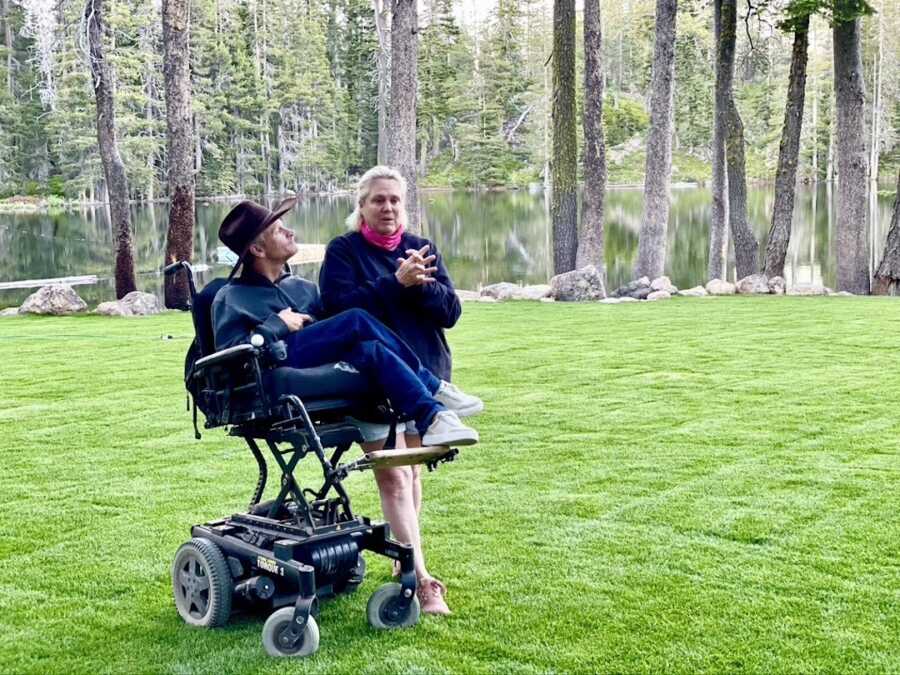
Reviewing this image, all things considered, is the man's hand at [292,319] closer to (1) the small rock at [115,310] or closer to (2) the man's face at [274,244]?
(2) the man's face at [274,244]

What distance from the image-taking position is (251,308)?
10.6 feet

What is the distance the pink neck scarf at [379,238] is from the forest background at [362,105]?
43.2 meters

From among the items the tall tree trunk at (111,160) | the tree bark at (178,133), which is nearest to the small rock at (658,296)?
the tree bark at (178,133)

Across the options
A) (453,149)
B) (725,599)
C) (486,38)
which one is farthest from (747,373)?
(486,38)

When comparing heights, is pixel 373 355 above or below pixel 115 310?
above

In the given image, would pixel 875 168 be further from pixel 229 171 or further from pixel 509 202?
pixel 229 171

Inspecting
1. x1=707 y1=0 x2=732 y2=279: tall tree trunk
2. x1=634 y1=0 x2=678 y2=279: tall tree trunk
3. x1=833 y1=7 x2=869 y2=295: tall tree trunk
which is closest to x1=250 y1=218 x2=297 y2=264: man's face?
x1=634 y1=0 x2=678 y2=279: tall tree trunk

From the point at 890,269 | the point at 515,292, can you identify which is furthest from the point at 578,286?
the point at 890,269

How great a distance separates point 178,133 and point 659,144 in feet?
22.1

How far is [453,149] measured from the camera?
6875 cm

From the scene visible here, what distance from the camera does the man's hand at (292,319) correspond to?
318 cm

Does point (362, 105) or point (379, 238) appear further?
point (362, 105)

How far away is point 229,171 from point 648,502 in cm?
→ 5579

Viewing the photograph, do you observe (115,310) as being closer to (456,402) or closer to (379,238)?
(379,238)
